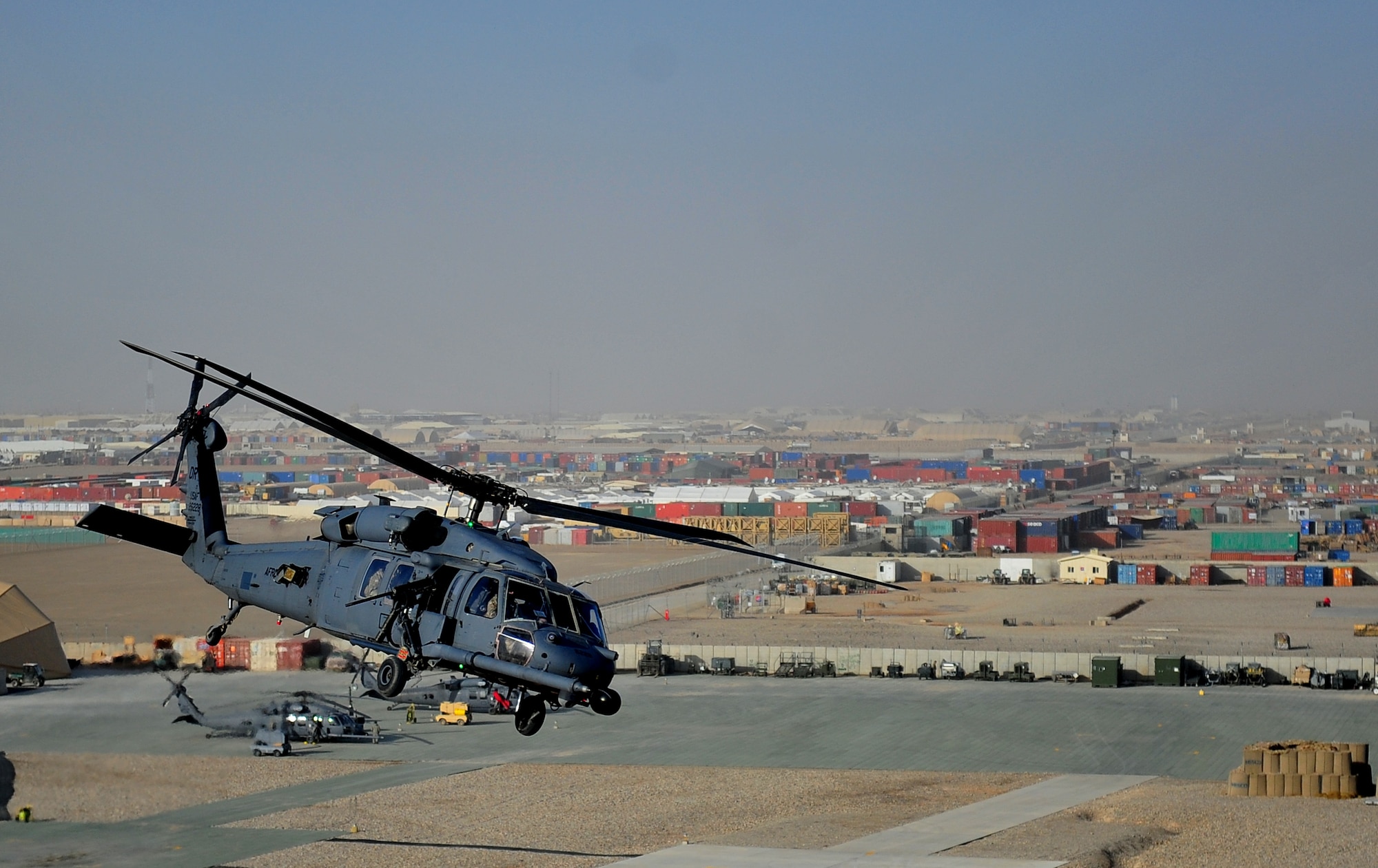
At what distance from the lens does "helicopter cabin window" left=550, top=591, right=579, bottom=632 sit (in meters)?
18.3

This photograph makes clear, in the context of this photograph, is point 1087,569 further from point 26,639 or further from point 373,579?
point 373,579

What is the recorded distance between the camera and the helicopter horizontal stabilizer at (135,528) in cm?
2275

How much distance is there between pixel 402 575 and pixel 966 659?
37.2 metres

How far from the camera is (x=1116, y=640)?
6038cm

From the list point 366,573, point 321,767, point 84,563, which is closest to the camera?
point 366,573

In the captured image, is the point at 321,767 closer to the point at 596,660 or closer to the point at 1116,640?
the point at 596,660

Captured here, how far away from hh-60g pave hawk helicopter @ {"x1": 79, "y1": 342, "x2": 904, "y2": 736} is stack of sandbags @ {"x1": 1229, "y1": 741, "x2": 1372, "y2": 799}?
1840 cm

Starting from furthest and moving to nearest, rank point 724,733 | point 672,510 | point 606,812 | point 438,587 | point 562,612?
point 672,510, point 724,733, point 606,812, point 438,587, point 562,612

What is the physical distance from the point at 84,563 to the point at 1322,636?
65.6 m

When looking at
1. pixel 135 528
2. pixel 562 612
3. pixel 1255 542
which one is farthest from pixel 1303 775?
pixel 1255 542

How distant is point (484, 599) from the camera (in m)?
18.5

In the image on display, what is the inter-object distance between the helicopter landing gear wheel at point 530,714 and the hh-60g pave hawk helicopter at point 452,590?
19 mm

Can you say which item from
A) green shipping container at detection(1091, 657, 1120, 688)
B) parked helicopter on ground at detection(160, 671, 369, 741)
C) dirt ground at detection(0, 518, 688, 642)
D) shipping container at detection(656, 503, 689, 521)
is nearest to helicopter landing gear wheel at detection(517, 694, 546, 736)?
parked helicopter on ground at detection(160, 671, 369, 741)

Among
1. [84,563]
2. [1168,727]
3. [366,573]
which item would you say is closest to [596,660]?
[366,573]
